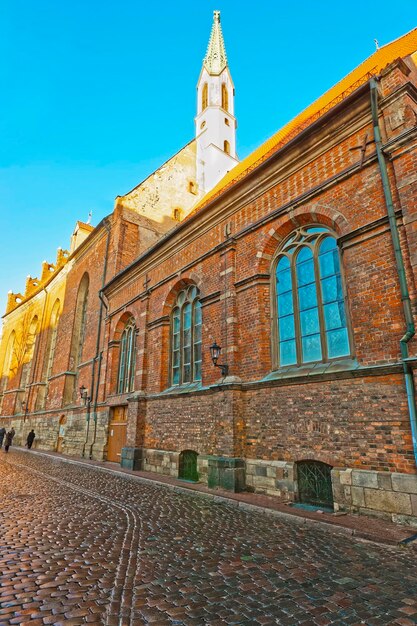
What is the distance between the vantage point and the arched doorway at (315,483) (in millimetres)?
6902

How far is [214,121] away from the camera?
2873 cm

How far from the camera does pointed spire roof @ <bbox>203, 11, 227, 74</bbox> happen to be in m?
31.3

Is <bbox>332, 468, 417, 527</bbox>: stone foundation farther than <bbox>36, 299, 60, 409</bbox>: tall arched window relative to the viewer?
No

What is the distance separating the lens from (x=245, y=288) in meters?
9.67

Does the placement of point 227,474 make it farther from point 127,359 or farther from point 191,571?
point 127,359

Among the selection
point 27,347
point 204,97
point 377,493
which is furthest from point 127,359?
point 204,97

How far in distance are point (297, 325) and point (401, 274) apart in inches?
107

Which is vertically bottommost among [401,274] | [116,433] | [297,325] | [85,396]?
[116,433]

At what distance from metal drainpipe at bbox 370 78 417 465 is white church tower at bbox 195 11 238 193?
1879 cm

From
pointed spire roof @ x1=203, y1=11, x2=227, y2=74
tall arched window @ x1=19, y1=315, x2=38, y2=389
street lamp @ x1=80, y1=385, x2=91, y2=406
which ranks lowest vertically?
street lamp @ x1=80, y1=385, x2=91, y2=406

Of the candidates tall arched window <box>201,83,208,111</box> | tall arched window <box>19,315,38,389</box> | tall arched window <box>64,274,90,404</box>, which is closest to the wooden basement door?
tall arched window <box>64,274,90,404</box>

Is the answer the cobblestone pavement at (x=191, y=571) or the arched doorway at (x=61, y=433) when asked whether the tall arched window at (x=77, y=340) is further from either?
the cobblestone pavement at (x=191, y=571)

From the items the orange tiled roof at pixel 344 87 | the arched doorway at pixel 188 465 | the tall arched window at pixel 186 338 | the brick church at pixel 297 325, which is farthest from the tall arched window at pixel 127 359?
→ the orange tiled roof at pixel 344 87

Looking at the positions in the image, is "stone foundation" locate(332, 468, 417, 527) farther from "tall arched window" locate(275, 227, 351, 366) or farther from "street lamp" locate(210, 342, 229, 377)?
"street lamp" locate(210, 342, 229, 377)
